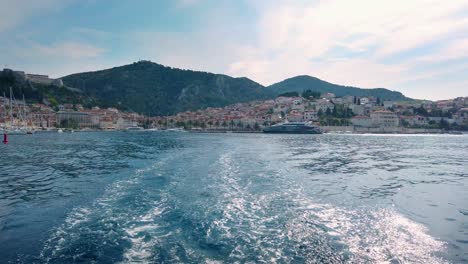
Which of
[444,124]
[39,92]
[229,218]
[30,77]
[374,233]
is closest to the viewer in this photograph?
[374,233]

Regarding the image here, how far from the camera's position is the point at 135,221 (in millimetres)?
8258

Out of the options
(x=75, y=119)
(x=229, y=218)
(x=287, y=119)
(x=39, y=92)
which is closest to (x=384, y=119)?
(x=287, y=119)

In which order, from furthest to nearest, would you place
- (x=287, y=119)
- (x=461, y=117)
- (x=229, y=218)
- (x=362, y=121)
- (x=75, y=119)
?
(x=287, y=119) → (x=75, y=119) → (x=461, y=117) → (x=362, y=121) → (x=229, y=218)

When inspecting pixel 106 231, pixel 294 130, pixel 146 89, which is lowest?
→ pixel 294 130

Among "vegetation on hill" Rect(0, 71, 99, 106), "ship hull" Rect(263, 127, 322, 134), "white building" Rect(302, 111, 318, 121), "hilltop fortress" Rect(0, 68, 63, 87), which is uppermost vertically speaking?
"hilltop fortress" Rect(0, 68, 63, 87)

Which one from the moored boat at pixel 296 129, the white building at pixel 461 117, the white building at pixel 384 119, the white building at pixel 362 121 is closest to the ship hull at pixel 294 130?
the moored boat at pixel 296 129

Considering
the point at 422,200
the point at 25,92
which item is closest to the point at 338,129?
the point at 422,200

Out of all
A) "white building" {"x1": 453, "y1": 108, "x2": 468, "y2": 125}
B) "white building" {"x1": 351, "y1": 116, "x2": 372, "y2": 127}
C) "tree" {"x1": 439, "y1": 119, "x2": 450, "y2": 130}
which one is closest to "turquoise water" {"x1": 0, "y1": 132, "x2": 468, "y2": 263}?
"white building" {"x1": 351, "y1": 116, "x2": 372, "y2": 127}

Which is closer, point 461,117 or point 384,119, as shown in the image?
point 384,119

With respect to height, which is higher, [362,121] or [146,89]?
[146,89]

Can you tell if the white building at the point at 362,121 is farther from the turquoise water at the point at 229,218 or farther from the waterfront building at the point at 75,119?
the turquoise water at the point at 229,218

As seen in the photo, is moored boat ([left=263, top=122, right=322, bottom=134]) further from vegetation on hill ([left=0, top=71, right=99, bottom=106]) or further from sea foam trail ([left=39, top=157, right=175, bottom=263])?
vegetation on hill ([left=0, top=71, right=99, bottom=106])

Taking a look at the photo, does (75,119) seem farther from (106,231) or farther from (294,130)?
(106,231)

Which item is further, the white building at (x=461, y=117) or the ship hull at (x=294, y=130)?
the white building at (x=461, y=117)
